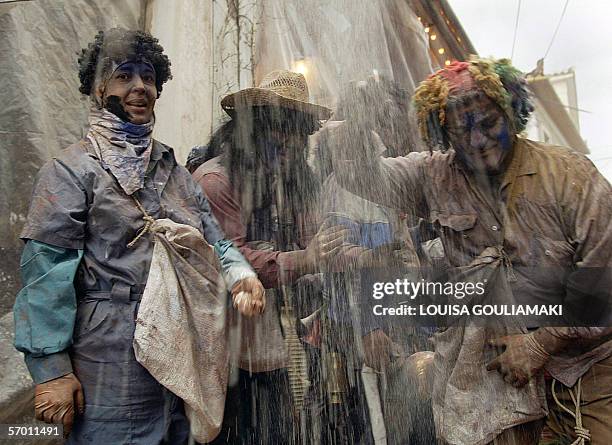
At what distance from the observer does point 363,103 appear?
397 centimetres

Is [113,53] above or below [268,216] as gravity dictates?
above

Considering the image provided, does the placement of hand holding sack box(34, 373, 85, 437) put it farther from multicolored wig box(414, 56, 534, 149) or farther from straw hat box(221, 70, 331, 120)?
multicolored wig box(414, 56, 534, 149)

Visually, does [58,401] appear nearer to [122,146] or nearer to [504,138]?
[122,146]

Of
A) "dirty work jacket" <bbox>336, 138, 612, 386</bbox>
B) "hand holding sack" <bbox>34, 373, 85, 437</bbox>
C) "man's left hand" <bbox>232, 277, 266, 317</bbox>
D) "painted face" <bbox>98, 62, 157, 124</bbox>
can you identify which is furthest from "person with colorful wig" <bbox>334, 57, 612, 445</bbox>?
Result: "hand holding sack" <bbox>34, 373, 85, 437</bbox>

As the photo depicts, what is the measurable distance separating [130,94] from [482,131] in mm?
1685

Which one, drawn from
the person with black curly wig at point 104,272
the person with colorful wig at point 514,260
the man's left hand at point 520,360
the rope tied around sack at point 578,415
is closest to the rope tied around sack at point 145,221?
the person with black curly wig at point 104,272

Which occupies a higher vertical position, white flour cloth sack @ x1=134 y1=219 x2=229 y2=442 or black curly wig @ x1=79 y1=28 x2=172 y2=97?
black curly wig @ x1=79 y1=28 x2=172 y2=97

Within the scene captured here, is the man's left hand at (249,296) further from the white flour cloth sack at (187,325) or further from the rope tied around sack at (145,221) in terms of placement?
the rope tied around sack at (145,221)

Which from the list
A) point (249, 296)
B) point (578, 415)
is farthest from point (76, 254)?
point (578, 415)

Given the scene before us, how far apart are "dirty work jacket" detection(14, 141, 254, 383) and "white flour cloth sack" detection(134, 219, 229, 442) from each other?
3.4 inches

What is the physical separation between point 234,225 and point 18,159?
1.89 metres

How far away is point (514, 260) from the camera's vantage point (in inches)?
112

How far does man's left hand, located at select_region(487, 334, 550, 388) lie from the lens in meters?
2.70

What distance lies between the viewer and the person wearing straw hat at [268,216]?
298cm
